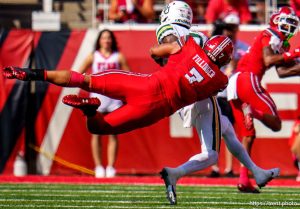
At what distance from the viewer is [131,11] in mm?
11453

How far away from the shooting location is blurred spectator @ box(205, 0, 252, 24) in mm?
11453

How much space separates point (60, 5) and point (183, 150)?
2995 mm

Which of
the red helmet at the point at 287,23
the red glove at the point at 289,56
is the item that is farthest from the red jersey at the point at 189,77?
the red helmet at the point at 287,23

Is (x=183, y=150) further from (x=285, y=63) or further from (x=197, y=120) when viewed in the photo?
(x=197, y=120)

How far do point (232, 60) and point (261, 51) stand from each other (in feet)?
6.19

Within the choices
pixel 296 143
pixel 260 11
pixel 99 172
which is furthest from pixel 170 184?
pixel 260 11

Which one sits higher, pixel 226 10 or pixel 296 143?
pixel 226 10

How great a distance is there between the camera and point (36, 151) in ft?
35.7

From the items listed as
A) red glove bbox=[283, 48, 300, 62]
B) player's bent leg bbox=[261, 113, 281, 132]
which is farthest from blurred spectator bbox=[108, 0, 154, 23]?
player's bent leg bbox=[261, 113, 281, 132]

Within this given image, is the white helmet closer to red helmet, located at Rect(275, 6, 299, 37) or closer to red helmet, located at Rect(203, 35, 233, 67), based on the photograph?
red helmet, located at Rect(203, 35, 233, 67)

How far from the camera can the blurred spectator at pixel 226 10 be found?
11453mm

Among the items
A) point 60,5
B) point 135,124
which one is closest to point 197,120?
point 135,124

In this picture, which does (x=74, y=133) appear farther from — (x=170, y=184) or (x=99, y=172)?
(x=170, y=184)

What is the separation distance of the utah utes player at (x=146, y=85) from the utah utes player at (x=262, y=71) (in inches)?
63.9
